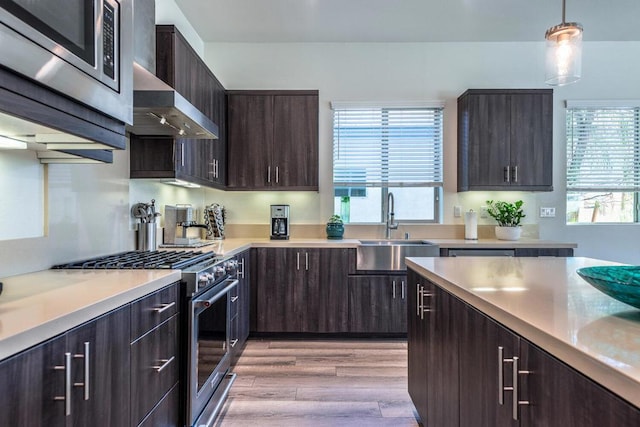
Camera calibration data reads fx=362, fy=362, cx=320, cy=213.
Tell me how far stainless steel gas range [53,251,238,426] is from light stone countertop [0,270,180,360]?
4.6 inches

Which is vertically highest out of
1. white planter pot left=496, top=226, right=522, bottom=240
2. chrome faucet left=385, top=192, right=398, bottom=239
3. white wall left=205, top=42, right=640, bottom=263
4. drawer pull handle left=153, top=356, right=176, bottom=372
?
white wall left=205, top=42, right=640, bottom=263

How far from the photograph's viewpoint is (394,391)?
2.38 m

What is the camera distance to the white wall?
153 inches

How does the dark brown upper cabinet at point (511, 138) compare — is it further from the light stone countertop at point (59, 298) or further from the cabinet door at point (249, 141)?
the light stone countertop at point (59, 298)

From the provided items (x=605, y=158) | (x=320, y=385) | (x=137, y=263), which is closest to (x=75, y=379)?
(x=137, y=263)

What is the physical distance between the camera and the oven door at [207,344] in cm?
174

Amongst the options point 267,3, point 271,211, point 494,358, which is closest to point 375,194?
point 271,211

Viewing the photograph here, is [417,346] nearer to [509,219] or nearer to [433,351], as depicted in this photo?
[433,351]

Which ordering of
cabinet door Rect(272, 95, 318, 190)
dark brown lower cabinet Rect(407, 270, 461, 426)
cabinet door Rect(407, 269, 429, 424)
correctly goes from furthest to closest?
cabinet door Rect(272, 95, 318, 190) → cabinet door Rect(407, 269, 429, 424) → dark brown lower cabinet Rect(407, 270, 461, 426)

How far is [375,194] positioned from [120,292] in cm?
309

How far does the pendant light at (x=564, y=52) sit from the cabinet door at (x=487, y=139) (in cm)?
154

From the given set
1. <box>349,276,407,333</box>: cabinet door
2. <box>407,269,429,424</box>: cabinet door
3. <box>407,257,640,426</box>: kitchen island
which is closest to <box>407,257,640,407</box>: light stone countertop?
<box>407,257,640,426</box>: kitchen island

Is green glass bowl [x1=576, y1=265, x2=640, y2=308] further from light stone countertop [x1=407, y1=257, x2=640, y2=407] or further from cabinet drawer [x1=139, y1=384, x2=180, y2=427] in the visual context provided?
cabinet drawer [x1=139, y1=384, x2=180, y2=427]

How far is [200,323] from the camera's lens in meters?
1.84
